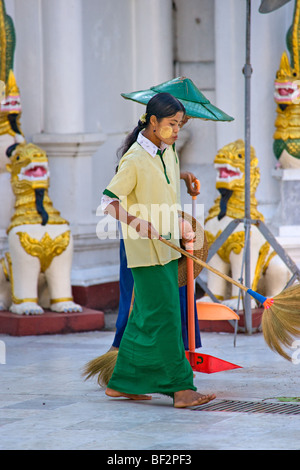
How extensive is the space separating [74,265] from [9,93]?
1.47m

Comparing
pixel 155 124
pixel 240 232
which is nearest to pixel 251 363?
pixel 240 232

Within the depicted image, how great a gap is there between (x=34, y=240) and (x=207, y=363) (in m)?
2.33

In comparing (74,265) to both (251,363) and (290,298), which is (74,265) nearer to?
→ (251,363)

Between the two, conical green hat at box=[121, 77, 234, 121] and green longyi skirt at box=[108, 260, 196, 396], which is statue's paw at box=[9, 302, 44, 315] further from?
green longyi skirt at box=[108, 260, 196, 396]

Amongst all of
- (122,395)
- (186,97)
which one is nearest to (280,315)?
(122,395)

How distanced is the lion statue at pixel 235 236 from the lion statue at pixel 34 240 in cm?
104

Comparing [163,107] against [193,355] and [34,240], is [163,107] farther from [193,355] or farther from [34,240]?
[34,240]

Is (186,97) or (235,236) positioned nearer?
(186,97)

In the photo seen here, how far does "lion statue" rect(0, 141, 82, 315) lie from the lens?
748 centimetres

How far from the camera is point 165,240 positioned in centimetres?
511

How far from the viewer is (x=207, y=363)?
555cm

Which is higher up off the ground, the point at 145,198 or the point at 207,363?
the point at 145,198

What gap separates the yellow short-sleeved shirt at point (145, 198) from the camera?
16.9 feet

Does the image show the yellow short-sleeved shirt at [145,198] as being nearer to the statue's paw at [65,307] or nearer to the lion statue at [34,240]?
the lion statue at [34,240]
